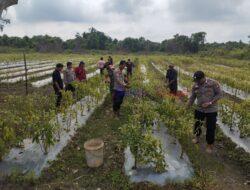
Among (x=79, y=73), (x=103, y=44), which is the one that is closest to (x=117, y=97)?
(x=79, y=73)

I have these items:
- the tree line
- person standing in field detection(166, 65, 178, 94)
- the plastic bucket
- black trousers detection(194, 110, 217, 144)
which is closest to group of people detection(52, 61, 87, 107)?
person standing in field detection(166, 65, 178, 94)

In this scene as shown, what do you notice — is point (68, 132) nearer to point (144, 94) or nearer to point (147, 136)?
point (147, 136)

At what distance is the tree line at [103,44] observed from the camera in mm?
68875

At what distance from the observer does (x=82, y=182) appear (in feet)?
18.4

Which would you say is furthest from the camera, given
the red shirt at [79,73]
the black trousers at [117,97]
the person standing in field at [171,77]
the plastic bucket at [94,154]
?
the person standing in field at [171,77]

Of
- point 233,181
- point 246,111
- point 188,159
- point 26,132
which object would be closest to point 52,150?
point 26,132

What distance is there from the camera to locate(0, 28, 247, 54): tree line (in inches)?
2712

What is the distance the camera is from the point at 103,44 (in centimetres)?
8312

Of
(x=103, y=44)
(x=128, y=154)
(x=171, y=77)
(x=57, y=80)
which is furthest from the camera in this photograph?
(x=103, y=44)

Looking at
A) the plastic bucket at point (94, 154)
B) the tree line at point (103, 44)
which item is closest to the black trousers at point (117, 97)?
the plastic bucket at point (94, 154)

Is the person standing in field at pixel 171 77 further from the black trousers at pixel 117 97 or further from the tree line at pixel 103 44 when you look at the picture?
the tree line at pixel 103 44

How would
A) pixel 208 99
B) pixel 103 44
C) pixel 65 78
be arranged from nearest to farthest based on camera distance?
pixel 208 99, pixel 65 78, pixel 103 44

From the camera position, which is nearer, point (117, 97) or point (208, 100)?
point (208, 100)

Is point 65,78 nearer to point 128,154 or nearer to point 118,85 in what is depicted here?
point 118,85
